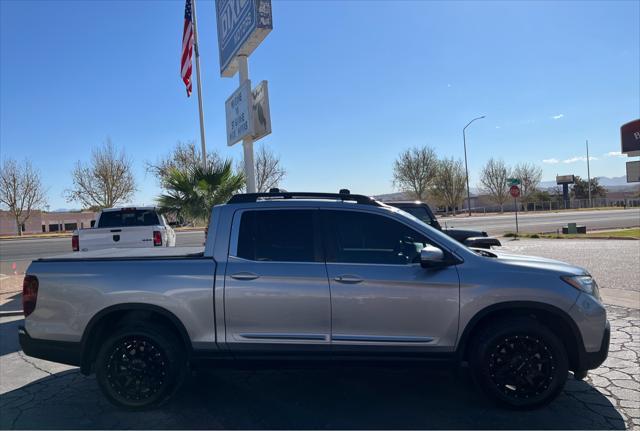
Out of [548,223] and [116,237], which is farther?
[548,223]

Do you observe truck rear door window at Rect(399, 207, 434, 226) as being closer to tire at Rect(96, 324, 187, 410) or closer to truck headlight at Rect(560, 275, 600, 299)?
truck headlight at Rect(560, 275, 600, 299)

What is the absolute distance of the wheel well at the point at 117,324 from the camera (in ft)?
12.5

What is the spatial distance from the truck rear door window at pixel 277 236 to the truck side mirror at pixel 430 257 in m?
0.93

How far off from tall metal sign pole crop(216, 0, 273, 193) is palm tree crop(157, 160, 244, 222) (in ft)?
2.81

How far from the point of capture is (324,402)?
3.96 metres

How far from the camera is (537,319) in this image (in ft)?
12.8

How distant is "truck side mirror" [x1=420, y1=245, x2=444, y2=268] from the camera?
3.56 m

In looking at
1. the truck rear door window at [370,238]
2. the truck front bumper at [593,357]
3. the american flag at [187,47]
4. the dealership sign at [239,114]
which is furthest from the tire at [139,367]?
the american flag at [187,47]

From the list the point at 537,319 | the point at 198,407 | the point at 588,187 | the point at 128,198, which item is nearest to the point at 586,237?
the point at 537,319

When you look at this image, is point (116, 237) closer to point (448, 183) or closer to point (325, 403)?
point (325, 403)

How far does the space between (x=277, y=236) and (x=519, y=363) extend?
235 centimetres

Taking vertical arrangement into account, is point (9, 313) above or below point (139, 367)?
below

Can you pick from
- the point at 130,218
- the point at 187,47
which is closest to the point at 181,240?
the point at 187,47

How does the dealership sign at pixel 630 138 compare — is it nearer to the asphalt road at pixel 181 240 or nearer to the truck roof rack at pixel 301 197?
the asphalt road at pixel 181 240
